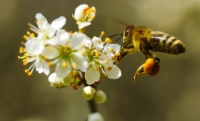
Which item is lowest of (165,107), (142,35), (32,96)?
(165,107)

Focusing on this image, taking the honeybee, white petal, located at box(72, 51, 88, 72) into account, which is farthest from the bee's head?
white petal, located at box(72, 51, 88, 72)

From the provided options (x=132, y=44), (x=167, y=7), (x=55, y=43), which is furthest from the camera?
(x=167, y=7)

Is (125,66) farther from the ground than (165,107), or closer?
farther from the ground

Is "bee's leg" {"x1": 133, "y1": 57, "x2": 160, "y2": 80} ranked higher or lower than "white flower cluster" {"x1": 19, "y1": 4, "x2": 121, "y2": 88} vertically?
lower

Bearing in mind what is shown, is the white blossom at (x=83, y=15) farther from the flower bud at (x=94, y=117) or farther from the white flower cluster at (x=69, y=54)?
the flower bud at (x=94, y=117)

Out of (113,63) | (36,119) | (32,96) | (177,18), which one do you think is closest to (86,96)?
(113,63)

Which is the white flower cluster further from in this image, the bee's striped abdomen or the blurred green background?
the blurred green background

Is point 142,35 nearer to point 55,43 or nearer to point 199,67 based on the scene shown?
point 55,43
